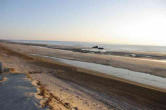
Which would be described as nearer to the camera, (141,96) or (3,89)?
(3,89)

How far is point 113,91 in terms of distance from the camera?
796 centimetres

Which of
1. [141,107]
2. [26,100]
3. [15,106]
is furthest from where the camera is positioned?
[141,107]

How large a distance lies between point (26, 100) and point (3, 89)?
2136 millimetres

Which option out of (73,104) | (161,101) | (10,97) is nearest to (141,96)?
(161,101)

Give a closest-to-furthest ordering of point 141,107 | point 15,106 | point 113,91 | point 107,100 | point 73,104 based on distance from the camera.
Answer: point 15,106 < point 73,104 < point 141,107 < point 107,100 < point 113,91

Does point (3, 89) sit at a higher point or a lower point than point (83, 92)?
higher

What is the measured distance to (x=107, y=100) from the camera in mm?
6641

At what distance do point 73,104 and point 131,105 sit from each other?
3099mm

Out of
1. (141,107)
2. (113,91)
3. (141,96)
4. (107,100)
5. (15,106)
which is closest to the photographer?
(15,106)

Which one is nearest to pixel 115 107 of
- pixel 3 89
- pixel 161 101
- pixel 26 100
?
pixel 161 101

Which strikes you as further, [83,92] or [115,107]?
[83,92]

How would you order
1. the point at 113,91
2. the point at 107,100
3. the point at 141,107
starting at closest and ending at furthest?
the point at 141,107, the point at 107,100, the point at 113,91

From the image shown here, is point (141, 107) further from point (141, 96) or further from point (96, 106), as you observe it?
point (96, 106)

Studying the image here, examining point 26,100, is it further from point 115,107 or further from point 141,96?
point 141,96
